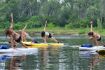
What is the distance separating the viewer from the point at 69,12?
121m

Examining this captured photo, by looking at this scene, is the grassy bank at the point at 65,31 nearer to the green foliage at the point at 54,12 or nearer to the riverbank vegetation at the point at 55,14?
the riverbank vegetation at the point at 55,14

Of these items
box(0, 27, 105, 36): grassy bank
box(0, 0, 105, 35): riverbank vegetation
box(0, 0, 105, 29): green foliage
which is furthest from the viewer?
box(0, 0, 105, 29): green foliage

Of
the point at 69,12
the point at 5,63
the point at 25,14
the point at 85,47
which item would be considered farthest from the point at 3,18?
the point at 5,63

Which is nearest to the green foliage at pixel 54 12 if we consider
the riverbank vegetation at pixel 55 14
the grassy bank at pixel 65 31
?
the riverbank vegetation at pixel 55 14

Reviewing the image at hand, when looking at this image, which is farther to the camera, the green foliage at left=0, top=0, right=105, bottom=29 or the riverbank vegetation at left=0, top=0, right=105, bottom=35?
the green foliage at left=0, top=0, right=105, bottom=29

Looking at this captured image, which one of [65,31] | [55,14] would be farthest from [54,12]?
[65,31]

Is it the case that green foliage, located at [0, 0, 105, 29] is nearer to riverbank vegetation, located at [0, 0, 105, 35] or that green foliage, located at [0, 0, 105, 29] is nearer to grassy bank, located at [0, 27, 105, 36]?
riverbank vegetation, located at [0, 0, 105, 35]

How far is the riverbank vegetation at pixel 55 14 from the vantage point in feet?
364

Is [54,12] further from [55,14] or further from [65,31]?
[65,31]

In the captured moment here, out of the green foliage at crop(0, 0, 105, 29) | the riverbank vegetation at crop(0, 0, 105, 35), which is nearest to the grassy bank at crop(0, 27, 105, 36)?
the riverbank vegetation at crop(0, 0, 105, 35)

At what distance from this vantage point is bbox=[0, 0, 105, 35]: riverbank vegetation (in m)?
111

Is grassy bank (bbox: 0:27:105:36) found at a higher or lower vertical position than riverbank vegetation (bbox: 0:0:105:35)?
lower

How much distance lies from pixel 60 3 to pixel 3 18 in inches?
647

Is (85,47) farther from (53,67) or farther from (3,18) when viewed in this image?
(3,18)
